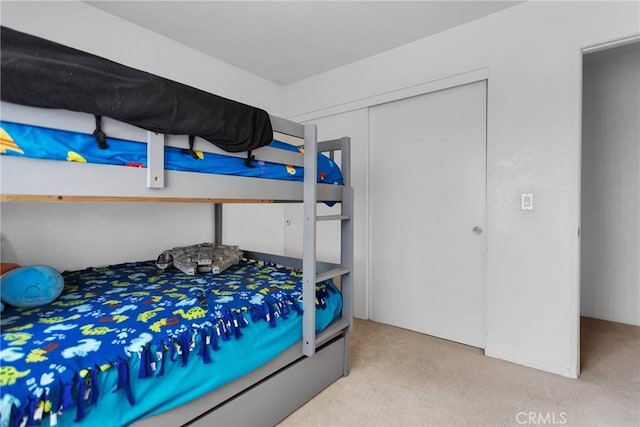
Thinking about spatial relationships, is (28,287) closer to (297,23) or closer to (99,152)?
(99,152)

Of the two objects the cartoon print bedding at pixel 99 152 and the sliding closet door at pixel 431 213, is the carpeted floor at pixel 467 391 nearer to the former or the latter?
the sliding closet door at pixel 431 213

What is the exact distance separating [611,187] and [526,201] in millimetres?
1633

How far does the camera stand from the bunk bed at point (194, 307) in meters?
0.93

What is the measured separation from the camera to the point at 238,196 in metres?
1.44

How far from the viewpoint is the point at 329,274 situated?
5.96 ft

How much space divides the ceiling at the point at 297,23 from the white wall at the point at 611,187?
5.28 feet

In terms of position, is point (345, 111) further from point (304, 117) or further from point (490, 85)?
point (490, 85)

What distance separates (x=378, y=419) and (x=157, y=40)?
10.4 ft

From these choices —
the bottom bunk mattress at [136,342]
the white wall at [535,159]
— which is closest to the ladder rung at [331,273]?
the bottom bunk mattress at [136,342]

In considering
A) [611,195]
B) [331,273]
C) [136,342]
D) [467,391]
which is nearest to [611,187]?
[611,195]

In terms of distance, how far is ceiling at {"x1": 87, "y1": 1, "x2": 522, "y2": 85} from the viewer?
2219mm

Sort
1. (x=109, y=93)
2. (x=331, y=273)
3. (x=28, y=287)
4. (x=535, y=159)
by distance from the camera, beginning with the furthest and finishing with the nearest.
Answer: (x=535, y=159)
(x=331, y=273)
(x=28, y=287)
(x=109, y=93)

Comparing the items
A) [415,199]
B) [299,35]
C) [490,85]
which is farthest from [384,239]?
[299,35]

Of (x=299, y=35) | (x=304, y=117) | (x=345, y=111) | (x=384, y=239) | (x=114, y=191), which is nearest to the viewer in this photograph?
(x=114, y=191)
